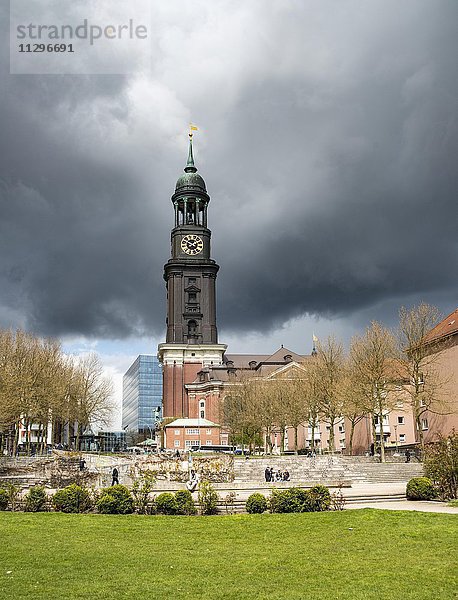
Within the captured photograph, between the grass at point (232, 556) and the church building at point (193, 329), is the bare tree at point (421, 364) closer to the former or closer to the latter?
the grass at point (232, 556)

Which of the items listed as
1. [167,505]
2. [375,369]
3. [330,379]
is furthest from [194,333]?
[167,505]

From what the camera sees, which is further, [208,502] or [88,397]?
[88,397]

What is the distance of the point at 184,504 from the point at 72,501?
201 inches

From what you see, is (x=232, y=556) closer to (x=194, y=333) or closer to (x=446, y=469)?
(x=446, y=469)

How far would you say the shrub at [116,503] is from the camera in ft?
86.9

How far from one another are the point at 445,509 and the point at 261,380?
220 ft

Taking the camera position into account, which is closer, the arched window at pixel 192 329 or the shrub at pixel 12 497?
the shrub at pixel 12 497

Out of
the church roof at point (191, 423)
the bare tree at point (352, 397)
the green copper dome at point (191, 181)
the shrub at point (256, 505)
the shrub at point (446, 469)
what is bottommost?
the shrub at point (256, 505)

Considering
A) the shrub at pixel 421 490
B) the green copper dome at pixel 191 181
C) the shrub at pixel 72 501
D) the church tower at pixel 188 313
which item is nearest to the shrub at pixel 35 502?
the shrub at pixel 72 501

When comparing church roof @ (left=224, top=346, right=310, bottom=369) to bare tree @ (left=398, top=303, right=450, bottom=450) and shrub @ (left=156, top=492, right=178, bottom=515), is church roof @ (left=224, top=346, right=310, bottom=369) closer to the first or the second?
bare tree @ (left=398, top=303, right=450, bottom=450)

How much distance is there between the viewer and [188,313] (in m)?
125

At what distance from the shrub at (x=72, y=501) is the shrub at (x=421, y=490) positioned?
16.0m

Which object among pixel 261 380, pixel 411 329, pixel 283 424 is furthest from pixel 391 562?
pixel 261 380

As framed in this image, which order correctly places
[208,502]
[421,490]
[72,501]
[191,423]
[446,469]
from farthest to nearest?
[191,423] → [421,490] → [446,469] → [72,501] → [208,502]
